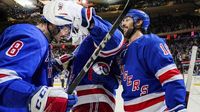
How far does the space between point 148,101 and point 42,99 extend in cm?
110

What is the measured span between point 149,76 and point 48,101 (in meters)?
1.07

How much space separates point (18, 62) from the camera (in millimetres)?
1625

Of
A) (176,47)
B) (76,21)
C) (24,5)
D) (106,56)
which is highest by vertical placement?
(76,21)

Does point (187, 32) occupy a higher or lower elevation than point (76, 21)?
lower

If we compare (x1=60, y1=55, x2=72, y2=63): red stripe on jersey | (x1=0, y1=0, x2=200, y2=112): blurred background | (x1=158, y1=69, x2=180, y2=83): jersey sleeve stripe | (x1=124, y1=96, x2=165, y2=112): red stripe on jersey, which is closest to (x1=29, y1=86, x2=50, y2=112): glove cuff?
(x1=158, y1=69, x2=180, y2=83): jersey sleeve stripe

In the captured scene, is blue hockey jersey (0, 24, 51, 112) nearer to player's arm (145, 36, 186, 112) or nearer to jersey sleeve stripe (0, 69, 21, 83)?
jersey sleeve stripe (0, 69, 21, 83)

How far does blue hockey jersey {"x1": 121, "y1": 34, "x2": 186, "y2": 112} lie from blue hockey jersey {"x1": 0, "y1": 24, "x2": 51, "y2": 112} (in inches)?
35.1

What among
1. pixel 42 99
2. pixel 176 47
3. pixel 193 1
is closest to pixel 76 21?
pixel 42 99

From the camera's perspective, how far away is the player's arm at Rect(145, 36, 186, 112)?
2219 millimetres

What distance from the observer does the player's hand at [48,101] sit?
1.61 m

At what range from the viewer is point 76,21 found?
7.24 feet

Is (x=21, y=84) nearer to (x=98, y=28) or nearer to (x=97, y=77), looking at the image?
(x=98, y=28)

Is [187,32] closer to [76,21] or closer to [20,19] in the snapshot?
[20,19]

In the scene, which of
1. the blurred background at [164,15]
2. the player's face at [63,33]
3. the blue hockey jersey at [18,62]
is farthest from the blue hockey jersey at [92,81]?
the blurred background at [164,15]
